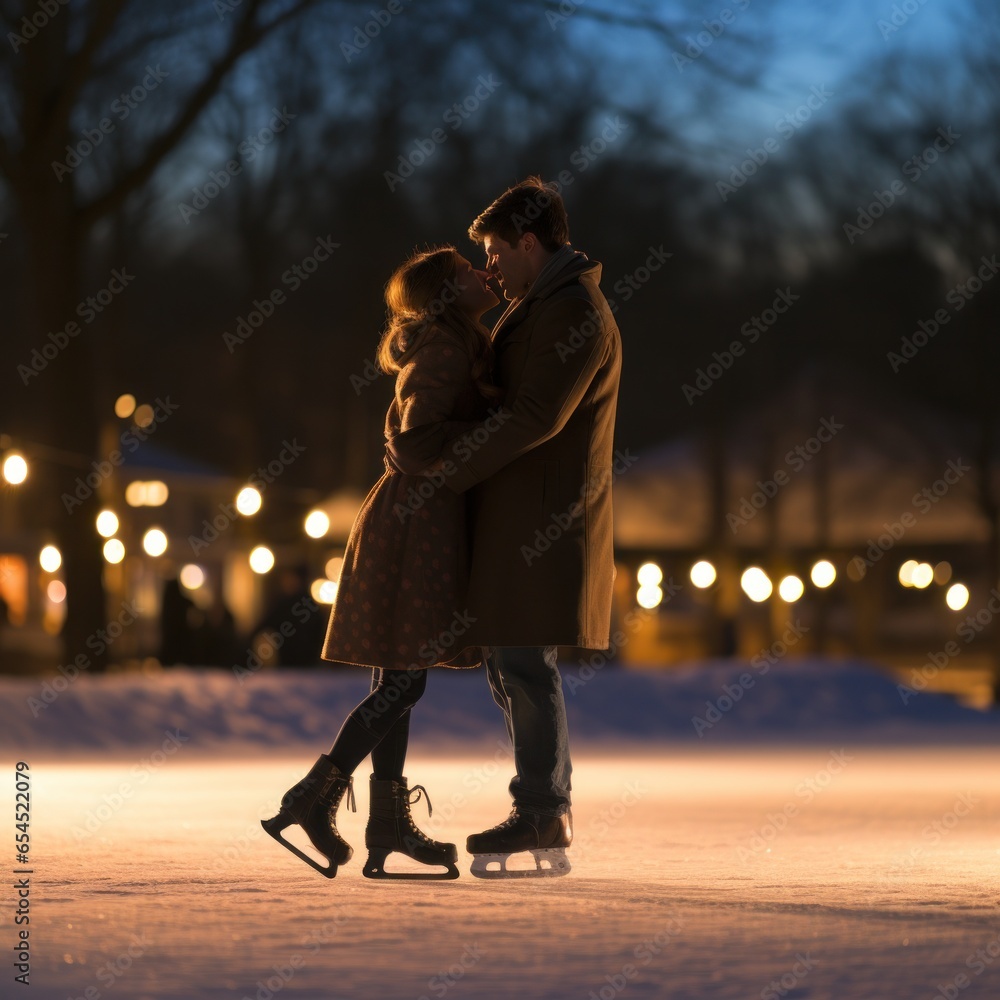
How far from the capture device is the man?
602cm

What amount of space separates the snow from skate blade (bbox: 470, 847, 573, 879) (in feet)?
0.19

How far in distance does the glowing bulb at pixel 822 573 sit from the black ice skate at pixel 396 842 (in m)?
23.1

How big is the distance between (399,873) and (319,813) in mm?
280

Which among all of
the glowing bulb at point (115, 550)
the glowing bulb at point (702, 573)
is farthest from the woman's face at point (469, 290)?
the glowing bulb at point (702, 573)

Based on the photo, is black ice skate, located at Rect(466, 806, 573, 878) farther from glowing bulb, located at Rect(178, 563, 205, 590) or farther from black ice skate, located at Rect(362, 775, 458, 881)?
glowing bulb, located at Rect(178, 563, 205, 590)

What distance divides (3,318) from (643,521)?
15.2 metres

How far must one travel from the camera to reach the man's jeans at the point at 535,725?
6.15m

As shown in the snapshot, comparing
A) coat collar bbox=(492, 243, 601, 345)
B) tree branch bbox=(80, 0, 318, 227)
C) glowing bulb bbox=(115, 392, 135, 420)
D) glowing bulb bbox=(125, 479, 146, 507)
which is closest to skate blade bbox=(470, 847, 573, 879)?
coat collar bbox=(492, 243, 601, 345)

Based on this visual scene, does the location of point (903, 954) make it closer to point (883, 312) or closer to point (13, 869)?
point (13, 869)

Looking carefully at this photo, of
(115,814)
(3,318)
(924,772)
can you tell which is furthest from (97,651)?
(3,318)

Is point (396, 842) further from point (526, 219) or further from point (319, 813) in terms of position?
point (526, 219)

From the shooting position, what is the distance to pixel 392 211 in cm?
2936

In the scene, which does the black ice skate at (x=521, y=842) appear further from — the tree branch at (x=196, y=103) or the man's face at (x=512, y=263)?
the tree branch at (x=196, y=103)

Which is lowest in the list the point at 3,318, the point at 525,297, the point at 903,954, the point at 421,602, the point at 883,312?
the point at 903,954
